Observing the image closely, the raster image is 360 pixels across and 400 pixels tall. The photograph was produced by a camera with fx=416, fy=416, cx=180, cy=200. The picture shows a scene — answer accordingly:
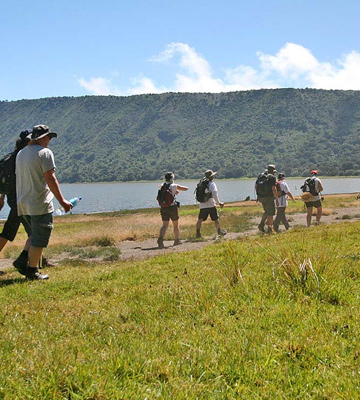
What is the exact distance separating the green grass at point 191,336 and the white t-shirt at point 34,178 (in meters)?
1.27

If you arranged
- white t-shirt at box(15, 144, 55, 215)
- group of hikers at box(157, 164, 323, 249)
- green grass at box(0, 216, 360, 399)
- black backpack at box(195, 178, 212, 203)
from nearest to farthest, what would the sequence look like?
green grass at box(0, 216, 360, 399), white t-shirt at box(15, 144, 55, 215), group of hikers at box(157, 164, 323, 249), black backpack at box(195, 178, 212, 203)

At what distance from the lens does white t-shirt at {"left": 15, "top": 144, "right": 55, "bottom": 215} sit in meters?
6.59

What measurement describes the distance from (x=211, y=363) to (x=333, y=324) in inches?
53.5

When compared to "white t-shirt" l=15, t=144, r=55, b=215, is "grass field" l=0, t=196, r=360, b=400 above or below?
below

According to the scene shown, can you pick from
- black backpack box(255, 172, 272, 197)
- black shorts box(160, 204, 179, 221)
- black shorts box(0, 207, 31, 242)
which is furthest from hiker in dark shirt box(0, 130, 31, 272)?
black backpack box(255, 172, 272, 197)

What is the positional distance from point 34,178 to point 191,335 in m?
4.10

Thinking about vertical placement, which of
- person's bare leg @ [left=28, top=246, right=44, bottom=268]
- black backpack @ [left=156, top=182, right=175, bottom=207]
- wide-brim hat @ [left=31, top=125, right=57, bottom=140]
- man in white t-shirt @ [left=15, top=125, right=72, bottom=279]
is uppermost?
wide-brim hat @ [left=31, top=125, right=57, bottom=140]

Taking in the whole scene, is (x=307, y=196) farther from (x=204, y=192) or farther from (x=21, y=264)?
(x=21, y=264)

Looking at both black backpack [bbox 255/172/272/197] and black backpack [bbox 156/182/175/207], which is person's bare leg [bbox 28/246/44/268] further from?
black backpack [bbox 255/172/272/197]

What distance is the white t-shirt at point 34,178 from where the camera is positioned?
6590mm

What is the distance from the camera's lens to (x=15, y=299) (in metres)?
5.65

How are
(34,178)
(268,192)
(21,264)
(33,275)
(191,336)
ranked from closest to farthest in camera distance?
(191,336)
(34,178)
(33,275)
(21,264)
(268,192)

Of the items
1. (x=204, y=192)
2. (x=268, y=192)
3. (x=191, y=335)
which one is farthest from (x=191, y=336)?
(x=268, y=192)

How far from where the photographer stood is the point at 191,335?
12.3ft
